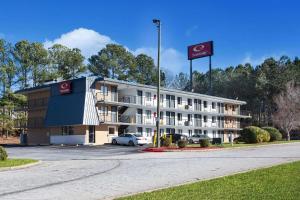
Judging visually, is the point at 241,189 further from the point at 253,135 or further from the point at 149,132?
the point at 149,132

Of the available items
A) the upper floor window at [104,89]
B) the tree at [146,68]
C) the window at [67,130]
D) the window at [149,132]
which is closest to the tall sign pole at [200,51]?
the window at [149,132]

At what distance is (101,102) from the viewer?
50562 millimetres

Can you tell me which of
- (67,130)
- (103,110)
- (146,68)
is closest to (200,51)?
(146,68)

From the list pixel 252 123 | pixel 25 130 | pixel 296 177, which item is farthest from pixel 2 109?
pixel 252 123

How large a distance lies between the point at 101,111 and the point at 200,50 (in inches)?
1087

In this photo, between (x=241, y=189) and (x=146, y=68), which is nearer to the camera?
(x=241, y=189)

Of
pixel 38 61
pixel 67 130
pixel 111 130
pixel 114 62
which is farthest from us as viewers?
pixel 114 62

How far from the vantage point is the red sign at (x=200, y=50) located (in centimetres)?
7175

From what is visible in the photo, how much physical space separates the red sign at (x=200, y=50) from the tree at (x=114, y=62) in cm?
2136

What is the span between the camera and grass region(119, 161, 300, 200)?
951cm

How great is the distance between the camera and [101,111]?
51.4 meters

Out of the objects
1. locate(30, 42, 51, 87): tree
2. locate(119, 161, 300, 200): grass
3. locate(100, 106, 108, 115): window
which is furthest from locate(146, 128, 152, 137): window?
locate(119, 161, 300, 200): grass

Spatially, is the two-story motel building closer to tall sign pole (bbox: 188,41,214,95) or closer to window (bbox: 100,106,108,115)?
window (bbox: 100,106,108,115)

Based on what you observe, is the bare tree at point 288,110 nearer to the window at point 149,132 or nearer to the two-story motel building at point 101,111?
the two-story motel building at point 101,111
